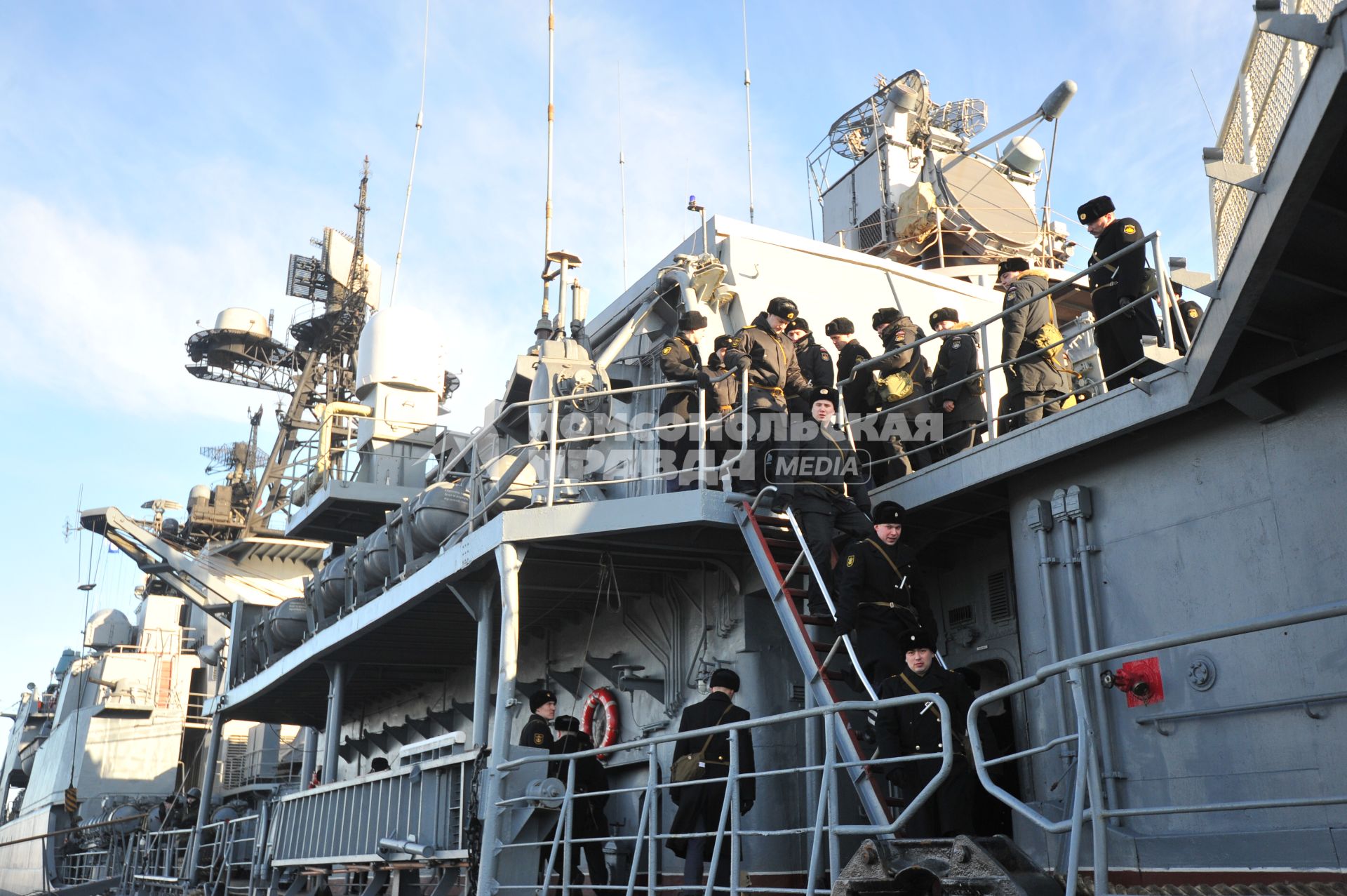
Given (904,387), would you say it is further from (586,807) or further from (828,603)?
(586,807)

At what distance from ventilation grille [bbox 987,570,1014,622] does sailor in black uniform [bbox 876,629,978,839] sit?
5.52ft

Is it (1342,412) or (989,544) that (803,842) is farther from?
(1342,412)

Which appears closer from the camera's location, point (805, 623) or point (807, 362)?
point (805, 623)

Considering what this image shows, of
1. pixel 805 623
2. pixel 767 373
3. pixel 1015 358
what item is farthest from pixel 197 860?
pixel 1015 358

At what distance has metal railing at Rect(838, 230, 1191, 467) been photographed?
677cm

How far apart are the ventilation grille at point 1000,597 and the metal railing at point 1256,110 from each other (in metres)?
2.76

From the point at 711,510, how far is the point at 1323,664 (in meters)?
3.97

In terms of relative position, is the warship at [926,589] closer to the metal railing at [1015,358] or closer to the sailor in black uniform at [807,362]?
the metal railing at [1015,358]

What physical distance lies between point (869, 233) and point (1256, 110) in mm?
11016

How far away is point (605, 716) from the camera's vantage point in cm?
1016

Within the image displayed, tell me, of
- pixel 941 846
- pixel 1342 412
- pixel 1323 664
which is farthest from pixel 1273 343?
pixel 941 846

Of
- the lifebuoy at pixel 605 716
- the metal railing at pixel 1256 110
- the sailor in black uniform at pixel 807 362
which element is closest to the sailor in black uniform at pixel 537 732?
the lifebuoy at pixel 605 716

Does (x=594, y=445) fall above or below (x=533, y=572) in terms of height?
above

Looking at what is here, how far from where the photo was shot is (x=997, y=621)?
8.21 m
